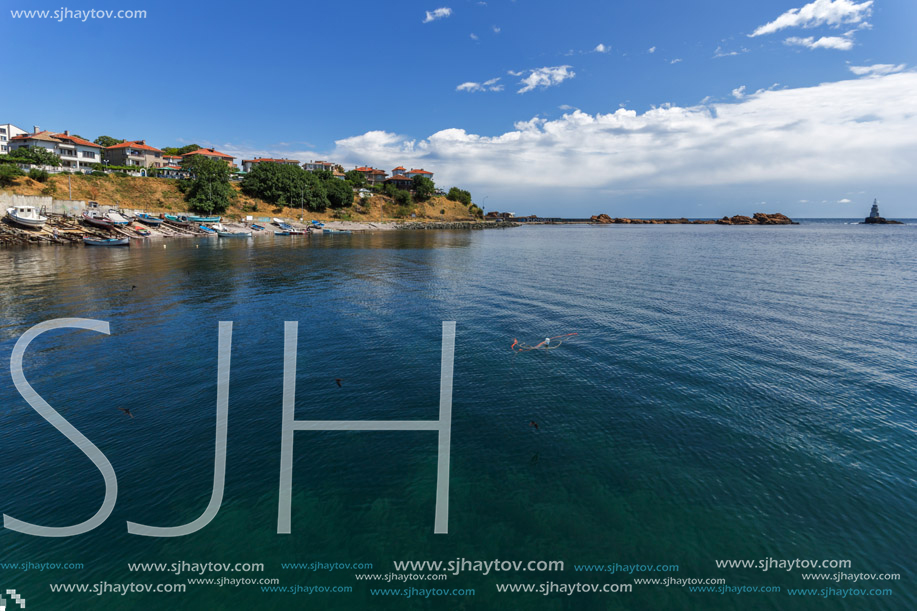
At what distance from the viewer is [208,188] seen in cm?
11644

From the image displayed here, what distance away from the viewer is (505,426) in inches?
633

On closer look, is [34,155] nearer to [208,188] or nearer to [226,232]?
[208,188]

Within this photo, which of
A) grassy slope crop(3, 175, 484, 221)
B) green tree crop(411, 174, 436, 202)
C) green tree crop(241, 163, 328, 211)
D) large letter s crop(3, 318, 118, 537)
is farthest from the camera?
green tree crop(411, 174, 436, 202)

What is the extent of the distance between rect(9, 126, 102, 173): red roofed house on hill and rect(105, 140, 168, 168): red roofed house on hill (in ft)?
36.7

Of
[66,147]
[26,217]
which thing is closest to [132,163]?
→ [66,147]

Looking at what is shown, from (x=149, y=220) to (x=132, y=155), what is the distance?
202ft

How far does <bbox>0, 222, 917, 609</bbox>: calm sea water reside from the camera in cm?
1004

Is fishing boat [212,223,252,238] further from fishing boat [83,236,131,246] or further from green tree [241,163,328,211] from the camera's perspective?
green tree [241,163,328,211]

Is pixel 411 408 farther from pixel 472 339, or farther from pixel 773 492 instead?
pixel 773 492

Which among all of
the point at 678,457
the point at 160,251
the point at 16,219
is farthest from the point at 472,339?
the point at 16,219

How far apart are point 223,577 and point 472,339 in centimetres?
1853

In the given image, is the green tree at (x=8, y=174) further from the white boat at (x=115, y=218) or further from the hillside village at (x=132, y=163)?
the white boat at (x=115, y=218)

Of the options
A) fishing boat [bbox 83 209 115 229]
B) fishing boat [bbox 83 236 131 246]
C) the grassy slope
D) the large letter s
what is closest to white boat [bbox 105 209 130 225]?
fishing boat [bbox 83 209 115 229]

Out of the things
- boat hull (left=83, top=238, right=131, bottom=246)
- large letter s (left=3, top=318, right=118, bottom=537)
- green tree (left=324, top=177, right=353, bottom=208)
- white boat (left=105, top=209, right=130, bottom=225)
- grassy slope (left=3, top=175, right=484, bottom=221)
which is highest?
green tree (left=324, top=177, right=353, bottom=208)
